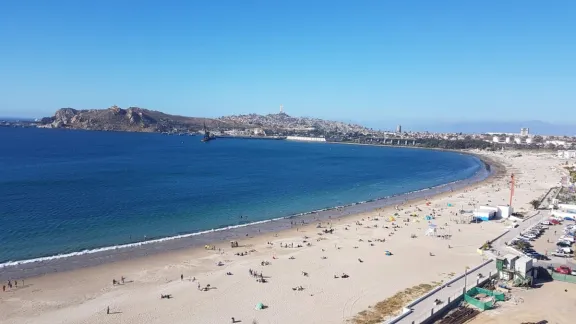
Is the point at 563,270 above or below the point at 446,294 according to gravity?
above

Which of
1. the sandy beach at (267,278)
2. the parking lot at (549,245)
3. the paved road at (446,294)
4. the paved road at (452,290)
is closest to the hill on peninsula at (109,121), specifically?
the sandy beach at (267,278)

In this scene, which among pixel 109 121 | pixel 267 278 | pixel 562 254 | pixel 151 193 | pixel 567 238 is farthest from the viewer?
pixel 109 121

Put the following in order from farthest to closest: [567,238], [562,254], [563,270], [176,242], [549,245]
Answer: [176,242] → [567,238] → [549,245] → [562,254] → [563,270]

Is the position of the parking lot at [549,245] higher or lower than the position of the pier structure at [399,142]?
lower

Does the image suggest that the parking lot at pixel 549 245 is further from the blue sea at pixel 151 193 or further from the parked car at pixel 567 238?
the blue sea at pixel 151 193

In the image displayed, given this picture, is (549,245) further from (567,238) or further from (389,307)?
(389,307)

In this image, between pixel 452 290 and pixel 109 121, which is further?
pixel 109 121

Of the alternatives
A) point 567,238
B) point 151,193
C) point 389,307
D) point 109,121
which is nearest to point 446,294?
point 389,307
